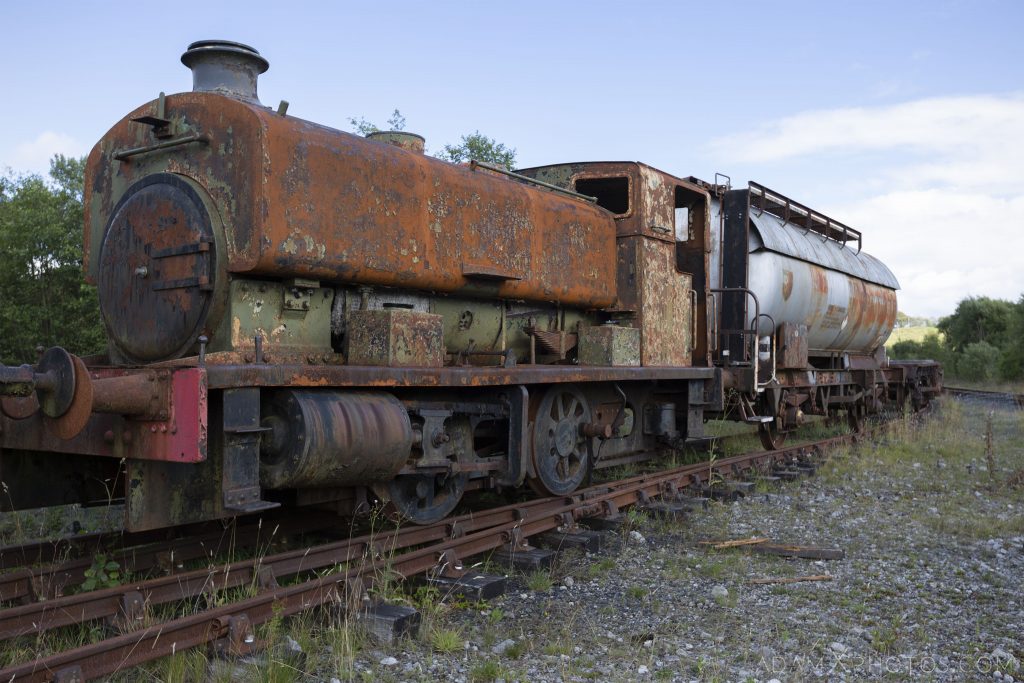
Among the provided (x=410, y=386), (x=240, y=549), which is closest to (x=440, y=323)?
(x=410, y=386)

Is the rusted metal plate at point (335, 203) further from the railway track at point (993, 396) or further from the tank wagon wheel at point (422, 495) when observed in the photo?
the railway track at point (993, 396)

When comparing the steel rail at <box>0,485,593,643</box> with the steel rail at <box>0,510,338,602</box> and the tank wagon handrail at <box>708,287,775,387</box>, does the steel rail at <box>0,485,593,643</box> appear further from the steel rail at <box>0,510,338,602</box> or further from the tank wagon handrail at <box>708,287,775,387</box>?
the tank wagon handrail at <box>708,287,775,387</box>

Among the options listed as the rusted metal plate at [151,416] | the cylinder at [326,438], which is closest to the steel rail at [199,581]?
the cylinder at [326,438]

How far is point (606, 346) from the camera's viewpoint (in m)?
7.26

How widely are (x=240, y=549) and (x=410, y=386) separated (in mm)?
1718

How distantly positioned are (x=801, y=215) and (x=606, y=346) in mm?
6633

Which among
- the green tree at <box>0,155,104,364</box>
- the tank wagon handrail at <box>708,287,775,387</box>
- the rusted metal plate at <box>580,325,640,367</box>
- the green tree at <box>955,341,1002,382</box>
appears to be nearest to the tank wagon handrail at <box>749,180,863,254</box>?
the tank wagon handrail at <box>708,287,775,387</box>

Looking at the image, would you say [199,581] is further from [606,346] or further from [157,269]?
[606,346]

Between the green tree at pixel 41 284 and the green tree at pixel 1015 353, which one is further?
the green tree at pixel 1015 353

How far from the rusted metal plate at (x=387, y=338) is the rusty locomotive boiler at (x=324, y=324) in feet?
0.06

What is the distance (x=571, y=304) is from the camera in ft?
24.7

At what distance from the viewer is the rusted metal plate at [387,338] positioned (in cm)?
508

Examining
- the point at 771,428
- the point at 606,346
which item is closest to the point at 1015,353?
the point at 771,428

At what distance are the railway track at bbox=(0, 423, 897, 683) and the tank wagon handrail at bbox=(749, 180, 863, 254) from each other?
582 centimetres
